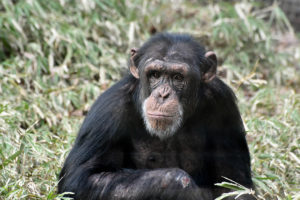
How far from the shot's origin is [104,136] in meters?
5.80

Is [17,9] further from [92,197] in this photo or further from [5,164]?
[92,197]

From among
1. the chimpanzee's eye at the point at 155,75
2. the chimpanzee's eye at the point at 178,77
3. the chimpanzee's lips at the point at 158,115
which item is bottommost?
the chimpanzee's lips at the point at 158,115

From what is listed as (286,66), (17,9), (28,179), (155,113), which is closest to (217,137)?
(155,113)

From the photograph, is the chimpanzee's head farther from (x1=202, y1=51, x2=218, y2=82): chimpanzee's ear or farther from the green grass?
the green grass

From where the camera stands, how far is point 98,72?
9.48 m

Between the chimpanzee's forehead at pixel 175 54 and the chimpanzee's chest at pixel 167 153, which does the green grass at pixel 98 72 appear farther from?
the chimpanzee's forehead at pixel 175 54

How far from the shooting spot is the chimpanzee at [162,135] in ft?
18.3

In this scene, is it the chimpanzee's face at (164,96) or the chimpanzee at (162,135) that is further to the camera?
the chimpanzee's face at (164,96)

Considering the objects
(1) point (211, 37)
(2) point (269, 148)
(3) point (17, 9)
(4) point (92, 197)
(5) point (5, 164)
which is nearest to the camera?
(4) point (92, 197)

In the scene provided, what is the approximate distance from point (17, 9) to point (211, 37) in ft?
12.4

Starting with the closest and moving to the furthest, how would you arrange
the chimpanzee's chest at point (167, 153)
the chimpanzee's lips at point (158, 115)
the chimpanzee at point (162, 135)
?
the chimpanzee at point (162, 135) < the chimpanzee's lips at point (158, 115) < the chimpanzee's chest at point (167, 153)

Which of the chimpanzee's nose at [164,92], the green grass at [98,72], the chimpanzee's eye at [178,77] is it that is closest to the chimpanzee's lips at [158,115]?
the chimpanzee's nose at [164,92]

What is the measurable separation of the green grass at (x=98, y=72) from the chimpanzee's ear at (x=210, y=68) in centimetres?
114

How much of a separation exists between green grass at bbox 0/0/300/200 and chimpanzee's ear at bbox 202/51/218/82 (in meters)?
1.14
